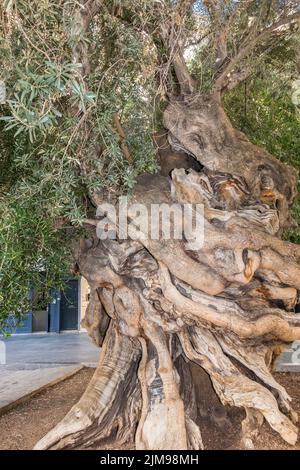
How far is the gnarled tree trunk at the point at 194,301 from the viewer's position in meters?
4.30

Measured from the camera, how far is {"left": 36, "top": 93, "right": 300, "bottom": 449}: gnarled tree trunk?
14.1ft

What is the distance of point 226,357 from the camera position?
448 cm

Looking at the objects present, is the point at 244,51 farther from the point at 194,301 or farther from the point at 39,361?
the point at 39,361

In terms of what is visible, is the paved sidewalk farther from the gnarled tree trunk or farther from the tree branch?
the tree branch

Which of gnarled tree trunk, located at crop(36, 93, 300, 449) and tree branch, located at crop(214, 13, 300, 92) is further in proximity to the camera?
tree branch, located at crop(214, 13, 300, 92)

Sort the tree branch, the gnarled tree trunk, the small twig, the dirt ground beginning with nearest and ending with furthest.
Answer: the gnarled tree trunk
the small twig
the dirt ground
the tree branch

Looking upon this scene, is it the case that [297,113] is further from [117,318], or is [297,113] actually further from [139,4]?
[117,318]

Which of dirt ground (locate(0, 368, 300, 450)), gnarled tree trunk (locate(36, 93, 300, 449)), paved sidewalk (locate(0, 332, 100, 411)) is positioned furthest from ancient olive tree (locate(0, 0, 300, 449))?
paved sidewalk (locate(0, 332, 100, 411))

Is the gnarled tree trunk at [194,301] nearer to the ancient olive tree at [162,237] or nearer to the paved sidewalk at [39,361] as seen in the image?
the ancient olive tree at [162,237]

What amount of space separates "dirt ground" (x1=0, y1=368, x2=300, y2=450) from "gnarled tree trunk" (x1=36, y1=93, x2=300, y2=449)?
0.80 feet

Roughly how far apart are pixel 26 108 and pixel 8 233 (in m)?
1.22

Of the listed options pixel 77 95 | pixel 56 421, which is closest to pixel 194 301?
pixel 77 95

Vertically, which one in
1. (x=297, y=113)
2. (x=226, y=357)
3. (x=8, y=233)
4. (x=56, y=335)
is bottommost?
(x=56, y=335)
